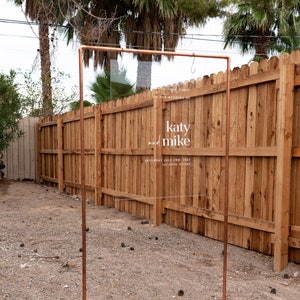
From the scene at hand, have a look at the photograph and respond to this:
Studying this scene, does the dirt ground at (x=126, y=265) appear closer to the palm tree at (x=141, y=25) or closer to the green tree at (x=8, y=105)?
the green tree at (x=8, y=105)

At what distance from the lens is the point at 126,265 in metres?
3.71

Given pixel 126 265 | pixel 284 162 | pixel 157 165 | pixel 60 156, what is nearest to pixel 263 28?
pixel 60 156

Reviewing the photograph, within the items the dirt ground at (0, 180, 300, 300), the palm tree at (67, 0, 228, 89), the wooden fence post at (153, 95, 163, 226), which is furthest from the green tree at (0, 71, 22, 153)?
the wooden fence post at (153, 95, 163, 226)

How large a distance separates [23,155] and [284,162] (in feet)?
29.4

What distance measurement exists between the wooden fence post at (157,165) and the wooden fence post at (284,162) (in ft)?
4.62

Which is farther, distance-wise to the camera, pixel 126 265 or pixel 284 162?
pixel 126 265

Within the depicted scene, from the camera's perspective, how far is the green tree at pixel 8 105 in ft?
30.1

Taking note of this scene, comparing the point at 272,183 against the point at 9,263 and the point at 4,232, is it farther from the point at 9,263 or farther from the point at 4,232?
the point at 4,232

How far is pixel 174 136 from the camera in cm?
427

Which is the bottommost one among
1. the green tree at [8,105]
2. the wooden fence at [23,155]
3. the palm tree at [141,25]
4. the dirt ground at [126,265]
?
the dirt ground at [126,265]

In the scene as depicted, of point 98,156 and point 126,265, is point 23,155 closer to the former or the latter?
point 98,156

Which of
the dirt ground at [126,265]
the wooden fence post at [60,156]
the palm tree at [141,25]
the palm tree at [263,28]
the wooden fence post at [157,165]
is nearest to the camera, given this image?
the dirt ground at [126,265]

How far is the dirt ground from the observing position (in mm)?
3062

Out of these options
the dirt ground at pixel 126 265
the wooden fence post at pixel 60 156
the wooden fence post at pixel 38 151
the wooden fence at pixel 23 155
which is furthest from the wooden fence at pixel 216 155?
the wooden fence at pixel 23 155
